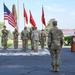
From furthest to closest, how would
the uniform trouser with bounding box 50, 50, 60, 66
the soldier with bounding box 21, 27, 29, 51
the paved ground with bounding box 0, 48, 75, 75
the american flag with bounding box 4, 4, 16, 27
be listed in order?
the american flag with bounding box 4, 4, 16, 27, the soldier with bounding box 21, 27, 29, 51, the uniform trouser with bounding box 50, 50, 60, 66, the paved ground with bounding box 0, 48, 75, 75

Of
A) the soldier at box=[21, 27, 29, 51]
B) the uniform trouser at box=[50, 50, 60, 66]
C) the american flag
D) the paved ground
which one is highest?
the american flag

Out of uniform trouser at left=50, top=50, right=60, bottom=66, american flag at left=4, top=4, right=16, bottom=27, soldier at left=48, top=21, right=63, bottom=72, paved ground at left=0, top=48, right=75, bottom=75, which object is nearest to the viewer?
paved ground at left=0, top=48, right=75, bottom=75

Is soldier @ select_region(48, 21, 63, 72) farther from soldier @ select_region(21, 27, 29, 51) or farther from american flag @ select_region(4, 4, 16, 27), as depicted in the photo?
american flag @ select_region(4, 4, 16, 27)

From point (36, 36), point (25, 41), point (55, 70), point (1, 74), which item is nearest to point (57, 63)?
point (55, 70)

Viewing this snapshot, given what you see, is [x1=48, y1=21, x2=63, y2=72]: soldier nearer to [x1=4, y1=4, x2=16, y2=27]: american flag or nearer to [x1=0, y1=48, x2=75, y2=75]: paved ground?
[x1=0, y1=48, x2=75, y2=75]: paved ground

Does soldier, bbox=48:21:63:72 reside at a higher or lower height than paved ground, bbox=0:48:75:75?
higher

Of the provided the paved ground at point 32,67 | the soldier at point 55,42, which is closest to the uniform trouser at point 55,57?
the soldier at point 55,42

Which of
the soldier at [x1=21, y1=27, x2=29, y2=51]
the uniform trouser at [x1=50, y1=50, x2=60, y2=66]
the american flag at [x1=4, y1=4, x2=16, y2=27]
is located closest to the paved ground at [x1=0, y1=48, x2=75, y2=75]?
the uniform trouser at [x1=50, y1=50, x2=60, y2=66]

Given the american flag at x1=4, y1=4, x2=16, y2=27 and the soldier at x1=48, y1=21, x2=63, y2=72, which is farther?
the american flag at x1=4, y1=4, x2=16, y2=27

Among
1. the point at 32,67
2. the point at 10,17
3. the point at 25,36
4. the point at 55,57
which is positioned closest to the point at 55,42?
the point at 55,57

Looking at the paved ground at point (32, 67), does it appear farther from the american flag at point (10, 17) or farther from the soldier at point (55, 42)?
the american flag at point (10, 17)

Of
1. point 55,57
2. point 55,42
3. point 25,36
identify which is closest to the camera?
point 55,42

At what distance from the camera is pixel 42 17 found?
1425 inches

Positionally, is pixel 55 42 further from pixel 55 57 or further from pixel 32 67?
pixel 32 67
